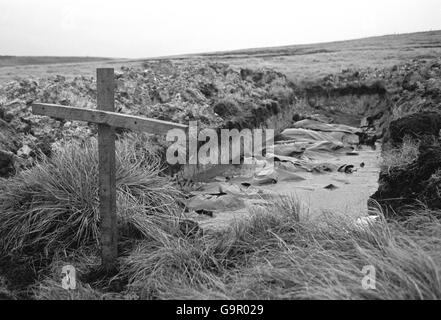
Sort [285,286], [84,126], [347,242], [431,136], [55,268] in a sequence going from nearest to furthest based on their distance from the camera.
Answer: [285,286] → [347,242] → [55,268] → [431,136] → [84,126]

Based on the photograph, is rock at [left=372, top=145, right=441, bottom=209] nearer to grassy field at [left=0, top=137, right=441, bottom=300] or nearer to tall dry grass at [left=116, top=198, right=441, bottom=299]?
grassy field at [left=0, top=137, right=441, bottom=300]

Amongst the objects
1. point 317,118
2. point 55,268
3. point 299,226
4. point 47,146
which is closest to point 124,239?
point 55,268

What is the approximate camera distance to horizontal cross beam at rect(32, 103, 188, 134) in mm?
3910

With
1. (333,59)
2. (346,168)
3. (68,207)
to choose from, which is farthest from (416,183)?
(333,59)

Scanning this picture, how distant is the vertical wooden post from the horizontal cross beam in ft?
0.38

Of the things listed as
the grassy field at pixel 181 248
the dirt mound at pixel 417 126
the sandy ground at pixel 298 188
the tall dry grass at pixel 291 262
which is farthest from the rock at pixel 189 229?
the dirt mound at pixel 417 126

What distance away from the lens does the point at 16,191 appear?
214 inches

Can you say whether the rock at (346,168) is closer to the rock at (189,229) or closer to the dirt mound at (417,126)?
the dirt mound at (417,126)

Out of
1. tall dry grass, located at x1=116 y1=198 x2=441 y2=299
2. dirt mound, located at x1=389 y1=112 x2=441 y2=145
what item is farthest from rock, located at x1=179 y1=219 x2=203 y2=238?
dirt mound, located at x1=389 y1=112 x2=441 y2=145

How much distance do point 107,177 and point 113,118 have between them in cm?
52

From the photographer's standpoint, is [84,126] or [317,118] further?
[317,118]

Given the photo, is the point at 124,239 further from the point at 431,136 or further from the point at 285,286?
the point at 431,136

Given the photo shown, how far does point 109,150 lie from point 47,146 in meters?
4.20
